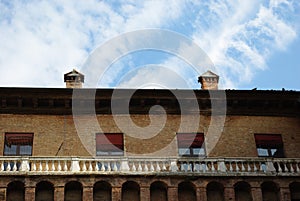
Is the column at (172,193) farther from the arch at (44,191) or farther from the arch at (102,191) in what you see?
the arch at (44,191)

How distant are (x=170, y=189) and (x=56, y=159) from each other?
453 centimetres

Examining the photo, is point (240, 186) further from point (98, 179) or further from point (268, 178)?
point (98, 179)

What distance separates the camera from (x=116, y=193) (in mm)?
21422

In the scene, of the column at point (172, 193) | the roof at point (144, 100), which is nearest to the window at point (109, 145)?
the roof at point (144, 100)

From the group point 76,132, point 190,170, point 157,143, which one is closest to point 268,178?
point 190,170

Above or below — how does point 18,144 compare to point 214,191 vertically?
above

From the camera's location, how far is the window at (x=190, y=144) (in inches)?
945

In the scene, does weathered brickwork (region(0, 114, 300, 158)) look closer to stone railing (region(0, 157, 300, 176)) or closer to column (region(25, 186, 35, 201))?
stone railing (region(0, 157, 300, 176))

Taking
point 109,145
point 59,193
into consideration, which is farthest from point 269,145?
point 59,193

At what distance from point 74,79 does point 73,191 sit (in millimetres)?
6780

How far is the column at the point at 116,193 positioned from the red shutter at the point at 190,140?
3.84 meters

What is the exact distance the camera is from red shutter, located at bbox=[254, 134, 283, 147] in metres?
24.6

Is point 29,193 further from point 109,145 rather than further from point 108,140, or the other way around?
point 108,140

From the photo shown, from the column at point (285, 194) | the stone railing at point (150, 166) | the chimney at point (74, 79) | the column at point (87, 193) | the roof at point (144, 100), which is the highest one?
the chimney at point (74, 79)
